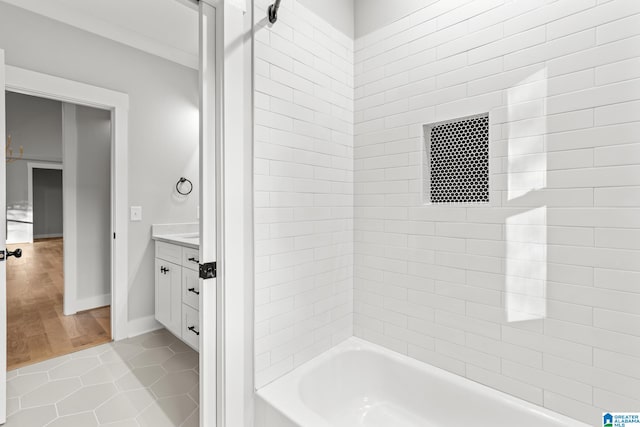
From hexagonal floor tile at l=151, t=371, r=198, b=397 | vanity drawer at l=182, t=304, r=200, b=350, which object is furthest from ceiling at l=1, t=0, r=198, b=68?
hexagonal floor tile at l=151, t=371, r=198, b=397

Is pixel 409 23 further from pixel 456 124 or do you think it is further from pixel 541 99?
pixel 541 99

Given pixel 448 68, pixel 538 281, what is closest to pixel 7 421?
pixel 538 281

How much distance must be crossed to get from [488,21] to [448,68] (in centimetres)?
23

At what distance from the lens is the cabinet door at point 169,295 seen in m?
2.46

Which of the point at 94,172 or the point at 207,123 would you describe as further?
the point at 94,172

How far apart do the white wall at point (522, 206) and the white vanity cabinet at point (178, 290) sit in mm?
1359

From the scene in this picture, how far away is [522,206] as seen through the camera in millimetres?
1285

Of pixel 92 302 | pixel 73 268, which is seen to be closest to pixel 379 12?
pixel 73 268

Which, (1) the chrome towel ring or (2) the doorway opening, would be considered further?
(1) the chrome towel ring

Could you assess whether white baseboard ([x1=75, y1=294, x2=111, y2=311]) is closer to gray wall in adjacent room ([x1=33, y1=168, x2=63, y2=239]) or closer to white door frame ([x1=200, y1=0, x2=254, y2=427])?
white door frame ([x1=200, y1=0, x2=254, y2=427])

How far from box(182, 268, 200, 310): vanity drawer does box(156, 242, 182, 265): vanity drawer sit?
0.16 m

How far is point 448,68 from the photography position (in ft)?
4.89

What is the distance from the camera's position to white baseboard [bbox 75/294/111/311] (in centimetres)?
316

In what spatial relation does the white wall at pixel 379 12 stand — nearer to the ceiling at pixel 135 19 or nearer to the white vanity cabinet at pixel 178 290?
the ceiling at pixel 135 19
